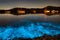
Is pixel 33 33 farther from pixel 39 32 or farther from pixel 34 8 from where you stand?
pixel 34 8

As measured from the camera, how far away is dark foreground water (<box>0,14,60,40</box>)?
130cm

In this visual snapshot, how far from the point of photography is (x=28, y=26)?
1327 mm

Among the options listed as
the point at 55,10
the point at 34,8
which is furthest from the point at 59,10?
the point at 34,8

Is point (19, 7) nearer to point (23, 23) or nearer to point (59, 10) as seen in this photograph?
point (23, 23)

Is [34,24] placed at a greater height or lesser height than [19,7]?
lesser

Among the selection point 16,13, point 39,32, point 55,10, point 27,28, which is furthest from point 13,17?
point 55,10

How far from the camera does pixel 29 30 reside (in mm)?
1324

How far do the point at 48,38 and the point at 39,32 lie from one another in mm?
99

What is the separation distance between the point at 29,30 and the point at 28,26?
0.04 m

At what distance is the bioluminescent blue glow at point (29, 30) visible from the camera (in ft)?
4.26

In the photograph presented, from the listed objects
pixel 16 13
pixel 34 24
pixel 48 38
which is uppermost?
pixel 16 13

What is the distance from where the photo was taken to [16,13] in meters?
1.30

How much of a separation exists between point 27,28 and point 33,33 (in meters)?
0.07

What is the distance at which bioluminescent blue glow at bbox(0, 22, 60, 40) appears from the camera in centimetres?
130
